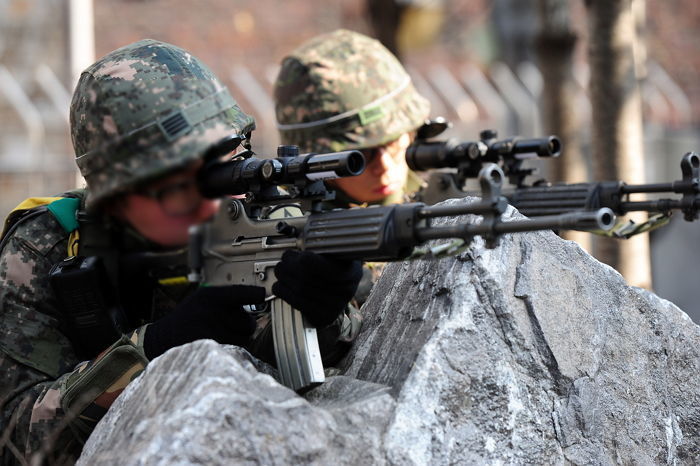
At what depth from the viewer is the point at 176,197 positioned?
10.3 ft

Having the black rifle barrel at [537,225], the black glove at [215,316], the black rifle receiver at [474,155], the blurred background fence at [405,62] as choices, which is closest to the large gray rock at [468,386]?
the black glove at [215,316]

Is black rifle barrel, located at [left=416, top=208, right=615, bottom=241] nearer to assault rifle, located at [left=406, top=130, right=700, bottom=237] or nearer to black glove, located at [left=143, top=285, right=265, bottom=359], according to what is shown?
black glove, located at [left=143, top=285, right=265, bottom=359]

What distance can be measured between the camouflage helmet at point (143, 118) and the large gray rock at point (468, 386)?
1.91ft

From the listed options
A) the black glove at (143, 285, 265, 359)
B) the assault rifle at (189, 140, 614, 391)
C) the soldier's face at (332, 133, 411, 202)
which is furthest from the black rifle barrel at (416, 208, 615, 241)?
the soldier's face at (332, 133, 411, 202)

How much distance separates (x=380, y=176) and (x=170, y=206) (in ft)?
6.36

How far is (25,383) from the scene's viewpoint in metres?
3.36

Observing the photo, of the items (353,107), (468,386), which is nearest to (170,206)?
(468,386)

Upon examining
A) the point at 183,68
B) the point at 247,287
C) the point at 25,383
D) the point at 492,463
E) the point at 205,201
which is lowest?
the point at 492,463

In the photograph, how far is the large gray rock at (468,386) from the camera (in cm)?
273

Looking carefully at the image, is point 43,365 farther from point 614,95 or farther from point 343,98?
point 614,95

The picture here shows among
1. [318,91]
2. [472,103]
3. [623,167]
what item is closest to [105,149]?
[318,91]

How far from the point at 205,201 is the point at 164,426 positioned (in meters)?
0.78

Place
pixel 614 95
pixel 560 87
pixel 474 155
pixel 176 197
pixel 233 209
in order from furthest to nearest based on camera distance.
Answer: pixel 560 87, pixel 614 95, pixel 474 155, pixel 233 209, pixel 176 197

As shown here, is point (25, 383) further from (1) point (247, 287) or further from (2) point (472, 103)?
(2) point (472, 103)
